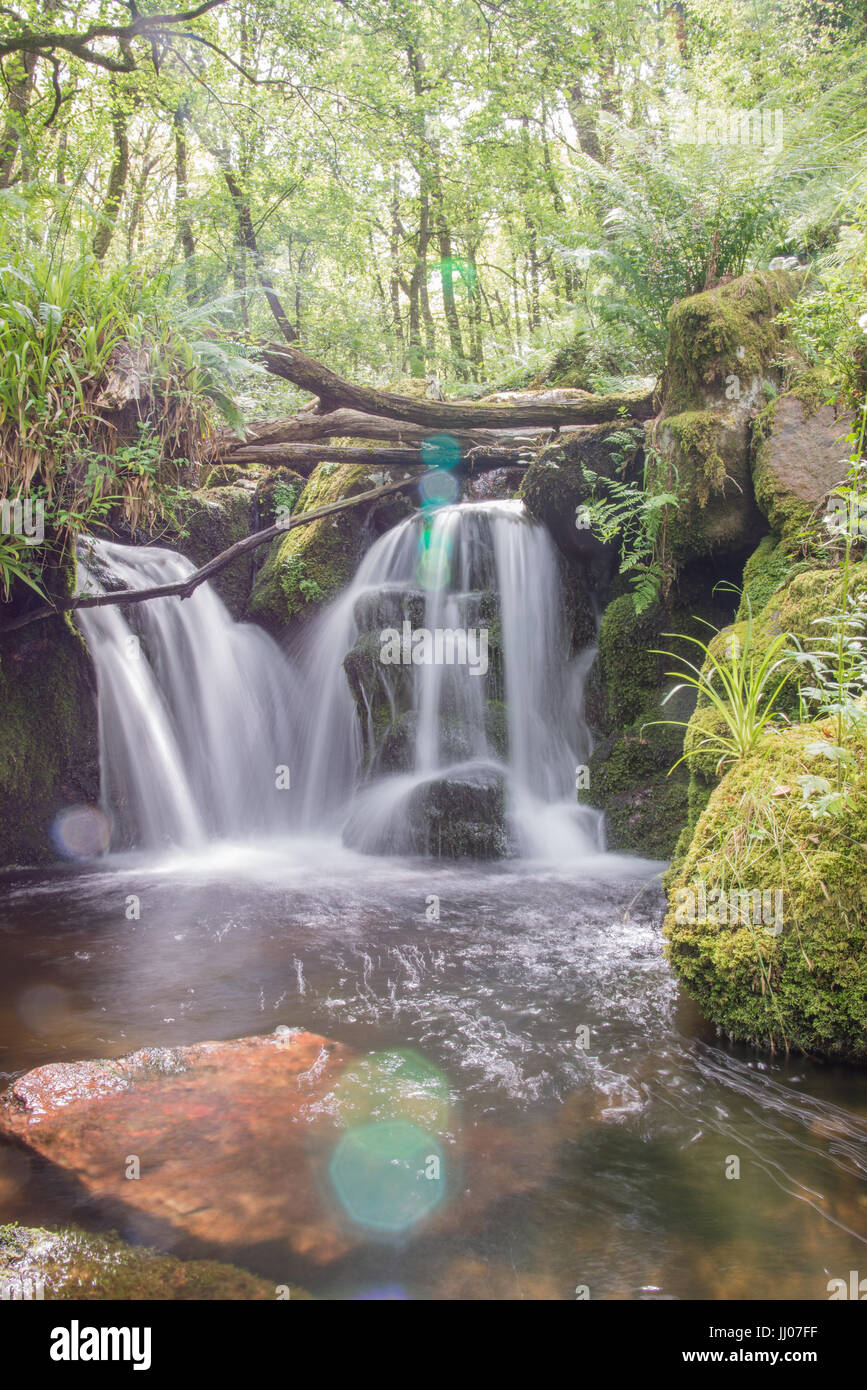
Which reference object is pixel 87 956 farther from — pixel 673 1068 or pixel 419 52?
pixel 419 52

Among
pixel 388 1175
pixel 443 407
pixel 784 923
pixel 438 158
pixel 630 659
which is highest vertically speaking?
pixel 438 158

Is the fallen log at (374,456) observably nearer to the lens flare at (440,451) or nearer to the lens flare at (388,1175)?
the lens flare at (440,451)

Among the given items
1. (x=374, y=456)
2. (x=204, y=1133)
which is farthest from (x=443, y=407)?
(x=204, y=1133)

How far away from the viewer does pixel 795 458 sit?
5695mm

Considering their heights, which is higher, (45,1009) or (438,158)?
(438,158)

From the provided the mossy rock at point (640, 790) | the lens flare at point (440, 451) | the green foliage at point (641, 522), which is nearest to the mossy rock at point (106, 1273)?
the mossy rock at point (640, 790)

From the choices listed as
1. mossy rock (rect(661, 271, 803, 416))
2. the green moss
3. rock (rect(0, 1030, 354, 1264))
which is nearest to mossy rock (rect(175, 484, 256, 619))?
mossy rock (rect(661, 271, 803, 416))

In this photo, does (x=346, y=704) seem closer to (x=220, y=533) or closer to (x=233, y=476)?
(x=220, y=533)

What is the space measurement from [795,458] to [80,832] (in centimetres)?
672

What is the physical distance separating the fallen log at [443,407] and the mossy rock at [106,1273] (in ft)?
23.6

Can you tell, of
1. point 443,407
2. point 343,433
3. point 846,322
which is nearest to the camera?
point 846,322

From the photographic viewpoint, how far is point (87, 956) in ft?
15.1

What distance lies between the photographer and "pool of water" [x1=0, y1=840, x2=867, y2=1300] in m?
2.18
